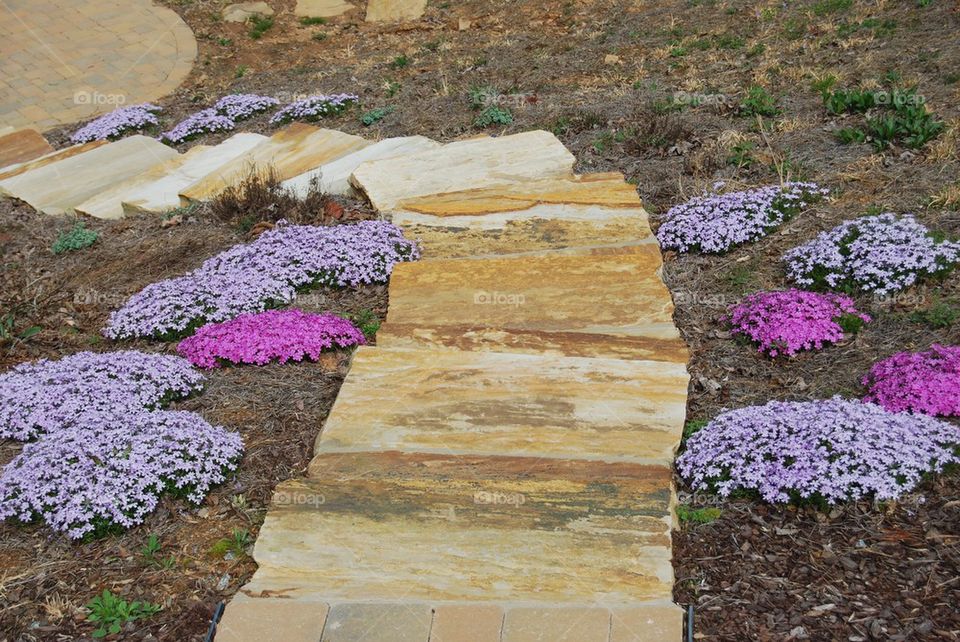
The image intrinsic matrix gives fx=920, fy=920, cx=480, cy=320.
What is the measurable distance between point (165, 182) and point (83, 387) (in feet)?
15.7

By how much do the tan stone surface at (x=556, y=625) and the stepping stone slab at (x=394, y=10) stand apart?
1411cm

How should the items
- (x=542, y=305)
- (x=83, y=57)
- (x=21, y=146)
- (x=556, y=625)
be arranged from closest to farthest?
(x=556, y=625), (x=542, y=305), (x=21, y=146), (x=83, y=57)

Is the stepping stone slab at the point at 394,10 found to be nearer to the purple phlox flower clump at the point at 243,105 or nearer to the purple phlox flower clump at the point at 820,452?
the purple phlox flower clump at the point at 243,105

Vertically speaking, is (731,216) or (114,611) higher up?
(731,216)

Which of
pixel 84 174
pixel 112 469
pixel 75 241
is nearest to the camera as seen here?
pixel 112 469

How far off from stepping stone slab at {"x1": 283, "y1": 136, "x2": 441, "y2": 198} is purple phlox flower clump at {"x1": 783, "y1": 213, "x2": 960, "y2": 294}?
4.32 m

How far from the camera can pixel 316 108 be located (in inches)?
464

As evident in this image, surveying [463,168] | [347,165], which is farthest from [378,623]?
[347,165]

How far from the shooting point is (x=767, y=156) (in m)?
8.48

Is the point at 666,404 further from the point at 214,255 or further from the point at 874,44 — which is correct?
the point at 874,44

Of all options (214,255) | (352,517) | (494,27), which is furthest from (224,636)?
(494,27)

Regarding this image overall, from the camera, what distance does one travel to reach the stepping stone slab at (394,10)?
54.5 ft

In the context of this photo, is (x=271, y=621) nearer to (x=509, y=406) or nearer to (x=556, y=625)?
(x=556, y=625)

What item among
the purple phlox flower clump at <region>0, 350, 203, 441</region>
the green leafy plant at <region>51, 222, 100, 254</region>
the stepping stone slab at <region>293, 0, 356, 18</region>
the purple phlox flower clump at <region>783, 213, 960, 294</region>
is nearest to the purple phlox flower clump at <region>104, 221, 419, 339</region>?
the purple phlox flower clump at <region>0, 350, 203, 441</region>
